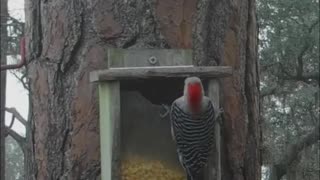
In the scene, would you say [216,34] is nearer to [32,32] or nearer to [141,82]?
[141,82]

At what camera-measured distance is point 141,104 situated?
144cm

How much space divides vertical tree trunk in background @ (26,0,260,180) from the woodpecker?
7.1 inches

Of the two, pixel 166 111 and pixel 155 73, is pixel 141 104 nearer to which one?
pixel 166 111

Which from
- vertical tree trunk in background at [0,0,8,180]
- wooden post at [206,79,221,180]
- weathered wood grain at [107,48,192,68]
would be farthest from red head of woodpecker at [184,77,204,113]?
vertical tree trunk in background at [0,0,8,180]

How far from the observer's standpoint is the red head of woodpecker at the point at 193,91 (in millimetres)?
1225

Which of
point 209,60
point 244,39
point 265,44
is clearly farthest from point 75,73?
point 265,44

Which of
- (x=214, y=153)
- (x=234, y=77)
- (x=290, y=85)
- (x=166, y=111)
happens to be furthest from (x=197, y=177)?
(x=290, y=85)

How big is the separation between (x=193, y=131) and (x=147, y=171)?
17 cm

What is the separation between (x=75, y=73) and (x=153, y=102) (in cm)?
20

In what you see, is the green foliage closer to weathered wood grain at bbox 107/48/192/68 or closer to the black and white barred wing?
weathered wood grain at bbox 107/48/192/68

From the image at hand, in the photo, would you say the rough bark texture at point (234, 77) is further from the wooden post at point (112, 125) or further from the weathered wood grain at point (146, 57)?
the wooden post at point (112, 125)

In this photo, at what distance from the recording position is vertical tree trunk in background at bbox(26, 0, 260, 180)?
148 centimetres

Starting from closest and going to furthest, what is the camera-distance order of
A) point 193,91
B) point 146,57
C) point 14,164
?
point 193,91 → point 146,57 → point 14,164

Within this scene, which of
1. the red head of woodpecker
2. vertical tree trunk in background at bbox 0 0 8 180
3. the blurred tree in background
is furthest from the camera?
vertical tree trunk in background at bbox 0 0 8 180
